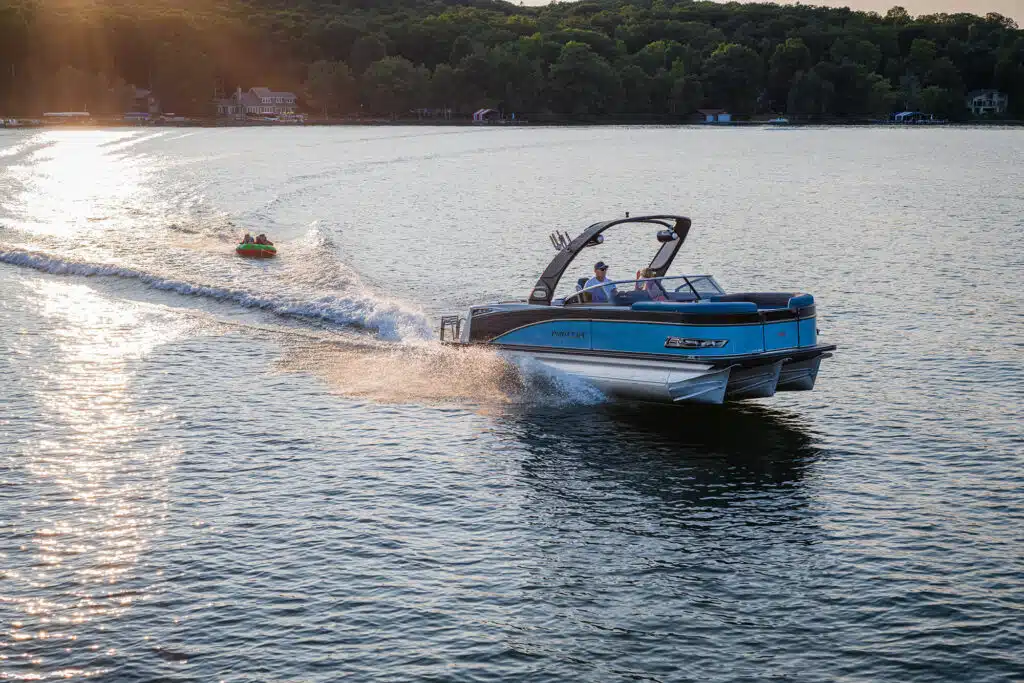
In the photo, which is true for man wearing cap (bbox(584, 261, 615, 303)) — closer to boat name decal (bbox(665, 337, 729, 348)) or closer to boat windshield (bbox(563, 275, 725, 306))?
boat windshield (bbox(563, 275, 725, 306))

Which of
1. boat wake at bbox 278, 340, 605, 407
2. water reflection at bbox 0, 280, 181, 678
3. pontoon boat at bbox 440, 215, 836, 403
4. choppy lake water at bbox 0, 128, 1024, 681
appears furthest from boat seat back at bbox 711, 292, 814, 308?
water reflection at bbox 0, 280, 181, 678

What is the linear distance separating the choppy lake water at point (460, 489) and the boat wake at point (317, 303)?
148 mm

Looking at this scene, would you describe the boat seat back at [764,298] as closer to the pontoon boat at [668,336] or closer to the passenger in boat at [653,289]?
the pontoon boat at [668,336]

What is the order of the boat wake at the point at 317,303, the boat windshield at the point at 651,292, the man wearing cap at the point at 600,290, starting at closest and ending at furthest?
the boat windshield at the point at 651,292
the man wearing cap at the point at 600,290
the boat wake at the point at 317,303

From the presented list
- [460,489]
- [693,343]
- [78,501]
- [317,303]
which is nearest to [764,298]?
[693,343]

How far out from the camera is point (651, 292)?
2514 cm

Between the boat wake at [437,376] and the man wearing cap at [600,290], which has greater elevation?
the man wearing cap at [600,290]

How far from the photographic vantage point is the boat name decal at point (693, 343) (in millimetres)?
23031

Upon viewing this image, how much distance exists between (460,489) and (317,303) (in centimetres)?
1749

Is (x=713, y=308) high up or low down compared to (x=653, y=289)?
down

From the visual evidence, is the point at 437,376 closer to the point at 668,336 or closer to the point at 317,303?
the point at 668,336

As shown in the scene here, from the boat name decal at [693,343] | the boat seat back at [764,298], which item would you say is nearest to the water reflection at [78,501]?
the boat name decal at [693,343]

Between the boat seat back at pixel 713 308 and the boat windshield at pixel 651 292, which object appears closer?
the boat seat back at pixel 713 308

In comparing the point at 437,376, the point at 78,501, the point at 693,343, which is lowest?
the point at 78,501
